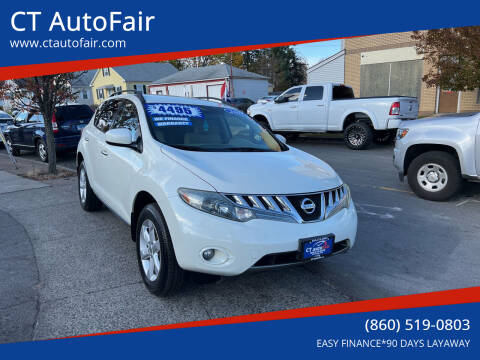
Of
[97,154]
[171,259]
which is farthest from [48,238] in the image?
[171,259]

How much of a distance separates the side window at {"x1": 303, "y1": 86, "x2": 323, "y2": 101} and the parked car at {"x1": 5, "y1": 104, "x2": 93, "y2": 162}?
6.52 m

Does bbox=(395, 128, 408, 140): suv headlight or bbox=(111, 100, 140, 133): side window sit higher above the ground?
bbox=(111, 100, 140, 133): side window

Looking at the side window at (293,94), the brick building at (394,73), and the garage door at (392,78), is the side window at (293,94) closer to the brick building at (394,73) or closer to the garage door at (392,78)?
the brick building at (394,73)

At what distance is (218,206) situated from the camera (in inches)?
113

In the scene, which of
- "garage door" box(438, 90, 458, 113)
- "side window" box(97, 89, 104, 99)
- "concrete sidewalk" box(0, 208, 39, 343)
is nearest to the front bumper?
"concrete sidewalk" box(0, 208, 39, 343)

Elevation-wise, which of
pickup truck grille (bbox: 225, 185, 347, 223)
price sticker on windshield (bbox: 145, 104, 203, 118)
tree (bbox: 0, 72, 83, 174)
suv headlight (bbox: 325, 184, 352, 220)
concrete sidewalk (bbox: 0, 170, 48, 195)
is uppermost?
tree (bbox: 0, 72, 83, 174)

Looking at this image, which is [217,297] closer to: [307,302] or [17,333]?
[307,302]

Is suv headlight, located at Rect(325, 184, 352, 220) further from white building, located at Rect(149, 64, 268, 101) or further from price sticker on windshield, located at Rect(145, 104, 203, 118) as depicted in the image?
white building, located at Rect(149, 64, 268, 101)

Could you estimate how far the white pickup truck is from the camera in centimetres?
1101

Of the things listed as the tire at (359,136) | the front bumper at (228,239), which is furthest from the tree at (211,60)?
the front bumper at (228,239)

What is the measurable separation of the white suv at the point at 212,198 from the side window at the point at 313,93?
8.61 meters

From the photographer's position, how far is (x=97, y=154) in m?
4.81

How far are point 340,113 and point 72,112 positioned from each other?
7.69 m

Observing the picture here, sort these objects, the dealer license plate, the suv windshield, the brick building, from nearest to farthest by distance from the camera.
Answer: the dealer license plate
the suv windshield
the brick building
